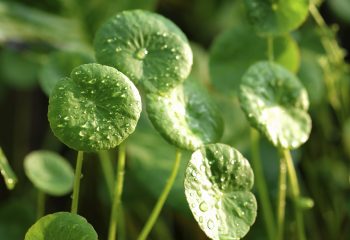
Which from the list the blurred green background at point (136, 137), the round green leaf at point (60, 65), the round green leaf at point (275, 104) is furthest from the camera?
the blurred green background at point (136, 137)

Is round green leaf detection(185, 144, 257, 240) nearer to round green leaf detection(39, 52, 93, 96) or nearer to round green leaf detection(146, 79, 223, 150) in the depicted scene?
round green leaf detection(146, 79, 223, 150)

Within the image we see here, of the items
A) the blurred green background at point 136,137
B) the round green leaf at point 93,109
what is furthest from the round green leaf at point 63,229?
the blurred green background at point 136,137

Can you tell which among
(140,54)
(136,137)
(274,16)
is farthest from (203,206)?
(136,137)

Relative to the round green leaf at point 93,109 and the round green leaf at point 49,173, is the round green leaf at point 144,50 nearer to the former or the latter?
the round green leaf at point 93,109

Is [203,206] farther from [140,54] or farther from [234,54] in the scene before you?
[234,54]

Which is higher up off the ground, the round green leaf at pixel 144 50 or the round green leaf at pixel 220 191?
the round green leaf at pixel 144 50

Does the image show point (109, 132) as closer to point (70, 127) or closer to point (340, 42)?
point (70, 127)

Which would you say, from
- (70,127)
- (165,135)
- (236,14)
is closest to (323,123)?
(236,14)

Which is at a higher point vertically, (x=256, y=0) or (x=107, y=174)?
(x=256, y=0)
